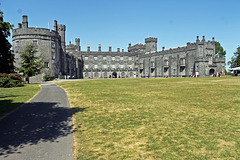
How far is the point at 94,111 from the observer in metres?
8.85

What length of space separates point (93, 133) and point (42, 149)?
1526 mm

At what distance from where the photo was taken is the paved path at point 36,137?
4.47 meters

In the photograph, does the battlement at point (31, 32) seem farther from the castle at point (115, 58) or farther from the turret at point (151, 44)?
the turret at point (151, 44)

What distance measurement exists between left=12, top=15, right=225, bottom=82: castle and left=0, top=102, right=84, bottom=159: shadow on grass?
41974mm

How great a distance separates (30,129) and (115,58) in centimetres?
7793

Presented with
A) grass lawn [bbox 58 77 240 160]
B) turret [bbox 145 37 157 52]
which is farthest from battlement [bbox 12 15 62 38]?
grass lawn [bbox 58 77 240 160]

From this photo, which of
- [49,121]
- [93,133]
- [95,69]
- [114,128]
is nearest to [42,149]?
[93,133]

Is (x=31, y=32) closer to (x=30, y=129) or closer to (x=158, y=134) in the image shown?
(x=30, y=129)

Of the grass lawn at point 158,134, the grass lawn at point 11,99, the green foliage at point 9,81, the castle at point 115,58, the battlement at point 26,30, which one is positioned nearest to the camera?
the grass lawn at point 158,134

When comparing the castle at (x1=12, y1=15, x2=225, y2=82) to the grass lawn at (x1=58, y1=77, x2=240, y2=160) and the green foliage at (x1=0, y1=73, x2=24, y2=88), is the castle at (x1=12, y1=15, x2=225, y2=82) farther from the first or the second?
the grass lawn at (x1=58, y1=77, x2=240, y2=160)

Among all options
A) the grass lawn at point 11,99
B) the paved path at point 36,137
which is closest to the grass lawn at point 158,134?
the paved path at point 36,137

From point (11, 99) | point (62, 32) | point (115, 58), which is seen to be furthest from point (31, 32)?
point (115, 58)

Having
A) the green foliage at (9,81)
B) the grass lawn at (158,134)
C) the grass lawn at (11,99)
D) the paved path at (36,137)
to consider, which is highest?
the green foliage at (9,81)

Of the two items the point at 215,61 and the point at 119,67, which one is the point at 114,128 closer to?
the point at 215,61
